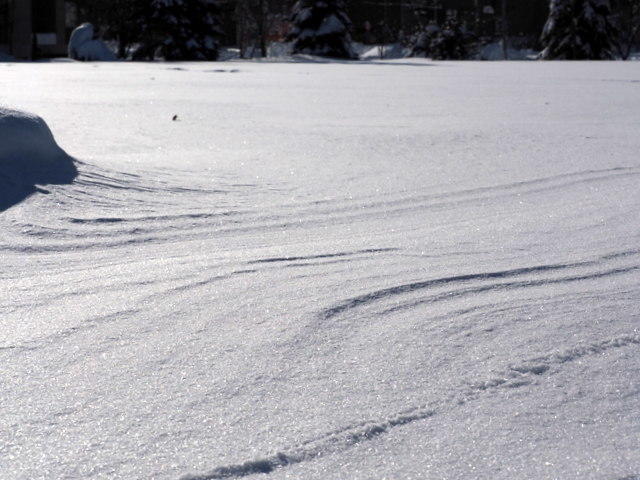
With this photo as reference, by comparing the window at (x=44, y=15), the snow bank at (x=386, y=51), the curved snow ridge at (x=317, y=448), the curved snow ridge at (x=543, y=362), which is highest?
the window at (x=44, y=15)

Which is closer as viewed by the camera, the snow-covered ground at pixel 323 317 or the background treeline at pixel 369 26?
the snow-covered ground at pixel 323 317

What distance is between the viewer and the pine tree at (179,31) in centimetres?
1934

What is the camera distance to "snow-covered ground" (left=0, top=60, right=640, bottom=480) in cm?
92

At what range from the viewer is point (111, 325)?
1.28 metres

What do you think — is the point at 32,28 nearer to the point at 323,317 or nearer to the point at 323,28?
the point at 323,28

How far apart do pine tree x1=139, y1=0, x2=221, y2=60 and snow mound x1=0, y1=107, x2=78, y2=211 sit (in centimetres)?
1786

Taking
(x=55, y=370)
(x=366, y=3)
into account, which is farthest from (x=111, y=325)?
(x=366, y=3)

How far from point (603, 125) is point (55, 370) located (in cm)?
356

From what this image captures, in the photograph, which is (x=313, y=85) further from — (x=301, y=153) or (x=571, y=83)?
(x=301, y=153)

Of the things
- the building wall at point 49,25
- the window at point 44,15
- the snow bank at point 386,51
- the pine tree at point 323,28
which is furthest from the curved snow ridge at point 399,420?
the snow bank at point 386,51

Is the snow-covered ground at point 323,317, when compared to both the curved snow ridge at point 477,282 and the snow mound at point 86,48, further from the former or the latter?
the snow mound at point 86,48

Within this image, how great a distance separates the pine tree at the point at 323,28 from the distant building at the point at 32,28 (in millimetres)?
6311

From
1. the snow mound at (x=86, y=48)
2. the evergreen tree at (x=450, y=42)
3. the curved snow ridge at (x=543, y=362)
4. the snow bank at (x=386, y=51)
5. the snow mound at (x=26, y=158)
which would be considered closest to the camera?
the curved snow ridge at (x=543, y=362)

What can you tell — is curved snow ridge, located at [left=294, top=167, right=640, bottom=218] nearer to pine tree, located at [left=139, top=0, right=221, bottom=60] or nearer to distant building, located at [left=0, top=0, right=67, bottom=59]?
pine tree, located at [left=139, top=0, right=221, bottom=60]
